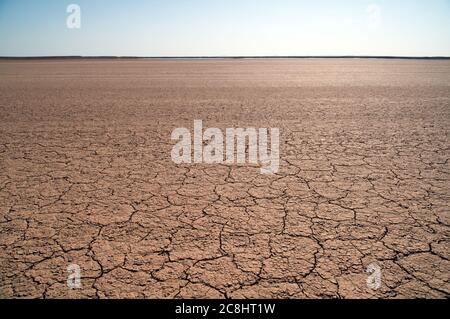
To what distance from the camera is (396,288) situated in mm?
1931

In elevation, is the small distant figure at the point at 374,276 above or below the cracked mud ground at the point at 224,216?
below

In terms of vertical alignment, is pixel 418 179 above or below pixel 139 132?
below

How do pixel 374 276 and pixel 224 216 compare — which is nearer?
pixel 374 276

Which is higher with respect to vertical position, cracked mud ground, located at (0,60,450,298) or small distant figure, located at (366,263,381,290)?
cracked mud ground, located at (0,60,450,298)

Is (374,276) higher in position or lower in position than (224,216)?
lower

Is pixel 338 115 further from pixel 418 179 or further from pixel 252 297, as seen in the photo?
pixel 252 297

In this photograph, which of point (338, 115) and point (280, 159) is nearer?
point (280, 159)

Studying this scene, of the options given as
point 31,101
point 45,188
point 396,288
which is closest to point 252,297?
point 396,288
